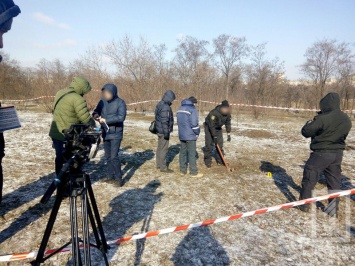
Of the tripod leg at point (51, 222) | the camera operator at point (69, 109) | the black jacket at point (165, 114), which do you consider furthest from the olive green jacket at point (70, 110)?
the tripod leg at point (51, 222)

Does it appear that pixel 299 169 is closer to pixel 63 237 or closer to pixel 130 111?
pixel 63 237

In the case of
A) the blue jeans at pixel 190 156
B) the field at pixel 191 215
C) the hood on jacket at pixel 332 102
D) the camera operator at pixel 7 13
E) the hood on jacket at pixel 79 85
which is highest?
the camera operator at pixel 7 13

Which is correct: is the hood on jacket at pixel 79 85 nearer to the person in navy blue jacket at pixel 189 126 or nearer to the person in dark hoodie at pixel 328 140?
the person in navy blue jacket at pixel 189 126

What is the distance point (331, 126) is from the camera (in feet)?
12.7

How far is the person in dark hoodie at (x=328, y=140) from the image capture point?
387 centimetres

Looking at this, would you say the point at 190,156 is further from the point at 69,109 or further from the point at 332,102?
the point at 332,102

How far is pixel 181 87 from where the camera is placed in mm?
23938

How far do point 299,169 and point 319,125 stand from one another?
10.8 ft

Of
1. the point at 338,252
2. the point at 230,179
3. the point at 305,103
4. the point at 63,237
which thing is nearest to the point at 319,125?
the point at 338,252

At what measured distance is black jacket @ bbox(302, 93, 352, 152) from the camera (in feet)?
12.7

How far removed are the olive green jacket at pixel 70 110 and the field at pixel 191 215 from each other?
137 centimetres

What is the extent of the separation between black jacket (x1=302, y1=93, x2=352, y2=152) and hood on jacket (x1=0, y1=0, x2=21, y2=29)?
4.26m

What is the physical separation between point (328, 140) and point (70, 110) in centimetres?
429

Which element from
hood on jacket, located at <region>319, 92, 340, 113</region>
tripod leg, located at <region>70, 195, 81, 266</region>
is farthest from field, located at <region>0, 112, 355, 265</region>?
hood on jacket, located at <region>319, 92, 340, 113</region>
